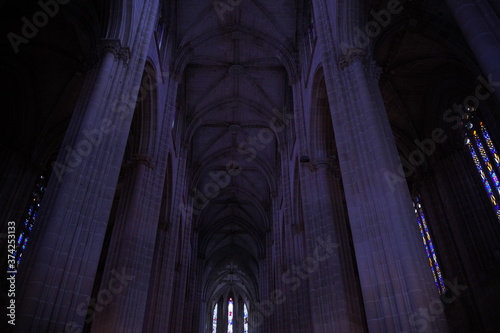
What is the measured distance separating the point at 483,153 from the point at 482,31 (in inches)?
373

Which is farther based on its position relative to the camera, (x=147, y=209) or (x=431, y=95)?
(x=431, y=95)

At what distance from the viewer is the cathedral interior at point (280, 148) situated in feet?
23.9

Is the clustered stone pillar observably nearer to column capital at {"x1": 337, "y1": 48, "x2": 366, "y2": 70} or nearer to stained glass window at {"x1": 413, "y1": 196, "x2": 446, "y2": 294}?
column capital at {"x1": 337, "y1": 48, "x2": 366, "y2": 70}

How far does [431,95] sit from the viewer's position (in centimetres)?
1717

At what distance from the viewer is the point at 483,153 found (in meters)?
14.5

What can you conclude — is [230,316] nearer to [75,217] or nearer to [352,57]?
[352,57]

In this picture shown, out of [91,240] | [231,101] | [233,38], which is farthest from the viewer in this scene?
[231,101]

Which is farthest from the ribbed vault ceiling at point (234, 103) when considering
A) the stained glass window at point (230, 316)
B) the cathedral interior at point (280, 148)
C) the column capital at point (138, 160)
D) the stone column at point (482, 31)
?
the stained glass window at point (230, 316)

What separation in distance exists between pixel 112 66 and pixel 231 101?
49.8 ft

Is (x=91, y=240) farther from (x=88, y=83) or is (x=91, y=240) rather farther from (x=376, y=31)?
(x=376, y=31)

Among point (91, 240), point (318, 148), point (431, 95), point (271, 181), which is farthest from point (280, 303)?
point (91, 240)

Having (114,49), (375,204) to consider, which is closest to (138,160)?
(114,49)

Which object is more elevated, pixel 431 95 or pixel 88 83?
pixel 431 95

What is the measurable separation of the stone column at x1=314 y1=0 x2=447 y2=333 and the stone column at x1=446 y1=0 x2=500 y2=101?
2.71 m
